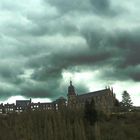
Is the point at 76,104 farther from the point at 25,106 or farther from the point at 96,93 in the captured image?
the point at 25,106

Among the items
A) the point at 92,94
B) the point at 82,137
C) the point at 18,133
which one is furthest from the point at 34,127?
the point at 92,94

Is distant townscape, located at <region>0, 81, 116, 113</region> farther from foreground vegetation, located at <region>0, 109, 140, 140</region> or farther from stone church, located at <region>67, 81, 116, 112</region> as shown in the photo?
foreground vegetation, located at <region>0, 109, 140, 140</region>

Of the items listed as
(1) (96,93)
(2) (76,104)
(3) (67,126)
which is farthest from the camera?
(1) (96,93)

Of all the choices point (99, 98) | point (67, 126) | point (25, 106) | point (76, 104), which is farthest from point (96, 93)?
point (67, 126)

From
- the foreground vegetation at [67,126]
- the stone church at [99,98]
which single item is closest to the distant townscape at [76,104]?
the stone church at [99,98]

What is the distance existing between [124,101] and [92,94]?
21.5 metres

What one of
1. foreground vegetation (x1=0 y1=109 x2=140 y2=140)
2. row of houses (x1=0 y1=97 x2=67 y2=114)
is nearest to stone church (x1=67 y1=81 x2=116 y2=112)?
row of houses (x1=0 y1=97 x2=67 y2=114)

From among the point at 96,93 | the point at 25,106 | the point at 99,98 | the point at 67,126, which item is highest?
the point at 96,93

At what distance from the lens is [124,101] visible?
158m

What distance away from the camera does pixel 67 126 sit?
122812mm

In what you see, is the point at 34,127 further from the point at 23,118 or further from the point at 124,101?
the point at 124,101

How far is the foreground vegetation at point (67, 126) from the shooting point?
4476 inches

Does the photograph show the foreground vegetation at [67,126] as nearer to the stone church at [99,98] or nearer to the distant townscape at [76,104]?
the distant townscape at [76,104]

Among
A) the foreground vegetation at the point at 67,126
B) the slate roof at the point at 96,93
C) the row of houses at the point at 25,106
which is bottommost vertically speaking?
the foreground vegetation at the point at 67,126
